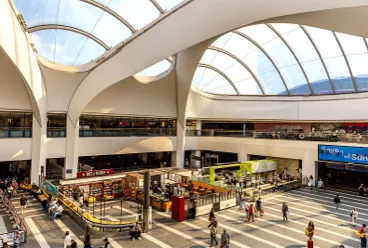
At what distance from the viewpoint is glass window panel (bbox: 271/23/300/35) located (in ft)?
84.9

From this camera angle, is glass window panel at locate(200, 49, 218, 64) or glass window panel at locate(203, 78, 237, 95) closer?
glass window panel at locate(200, 49, 218, 64)

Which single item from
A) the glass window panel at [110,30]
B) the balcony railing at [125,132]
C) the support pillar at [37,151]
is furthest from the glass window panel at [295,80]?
the support pillar at [37,151]

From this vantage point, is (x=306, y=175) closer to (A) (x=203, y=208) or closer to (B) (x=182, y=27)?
Answer: (A) (x=203, y=208)

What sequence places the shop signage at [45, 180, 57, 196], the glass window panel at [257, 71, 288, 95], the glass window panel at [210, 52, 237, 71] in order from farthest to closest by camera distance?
1. the glass window panel at [210, 52, 237, 71]
2. the glass window panel at [257, 71, 288, 95]
3. the shop signage at [45, 180, 57, 196]

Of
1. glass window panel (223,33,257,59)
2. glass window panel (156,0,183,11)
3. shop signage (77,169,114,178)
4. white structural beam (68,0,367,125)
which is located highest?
glass window panel (156,0,183,11)

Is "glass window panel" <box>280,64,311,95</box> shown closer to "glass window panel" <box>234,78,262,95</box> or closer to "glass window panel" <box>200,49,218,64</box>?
"glass window panel" <box>234,78,262,95</box>

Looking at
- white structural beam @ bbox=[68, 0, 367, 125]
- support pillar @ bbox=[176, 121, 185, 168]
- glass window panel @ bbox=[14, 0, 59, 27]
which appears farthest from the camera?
support pillar @ bbox=[176, 121, 185, 168]

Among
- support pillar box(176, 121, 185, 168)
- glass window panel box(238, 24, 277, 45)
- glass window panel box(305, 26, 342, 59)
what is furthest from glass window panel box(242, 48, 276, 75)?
support pillar box(176, 121, 185, 168)

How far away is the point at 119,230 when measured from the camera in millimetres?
14336

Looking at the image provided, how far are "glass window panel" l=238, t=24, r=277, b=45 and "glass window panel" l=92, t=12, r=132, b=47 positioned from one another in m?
11.6

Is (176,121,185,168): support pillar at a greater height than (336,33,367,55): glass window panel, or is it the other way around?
(336,33,367,55): glass window panel

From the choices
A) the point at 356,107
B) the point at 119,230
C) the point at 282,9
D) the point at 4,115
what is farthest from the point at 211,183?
the point at 4,115

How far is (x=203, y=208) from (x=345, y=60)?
19881 millimetres

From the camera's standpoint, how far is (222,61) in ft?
111
